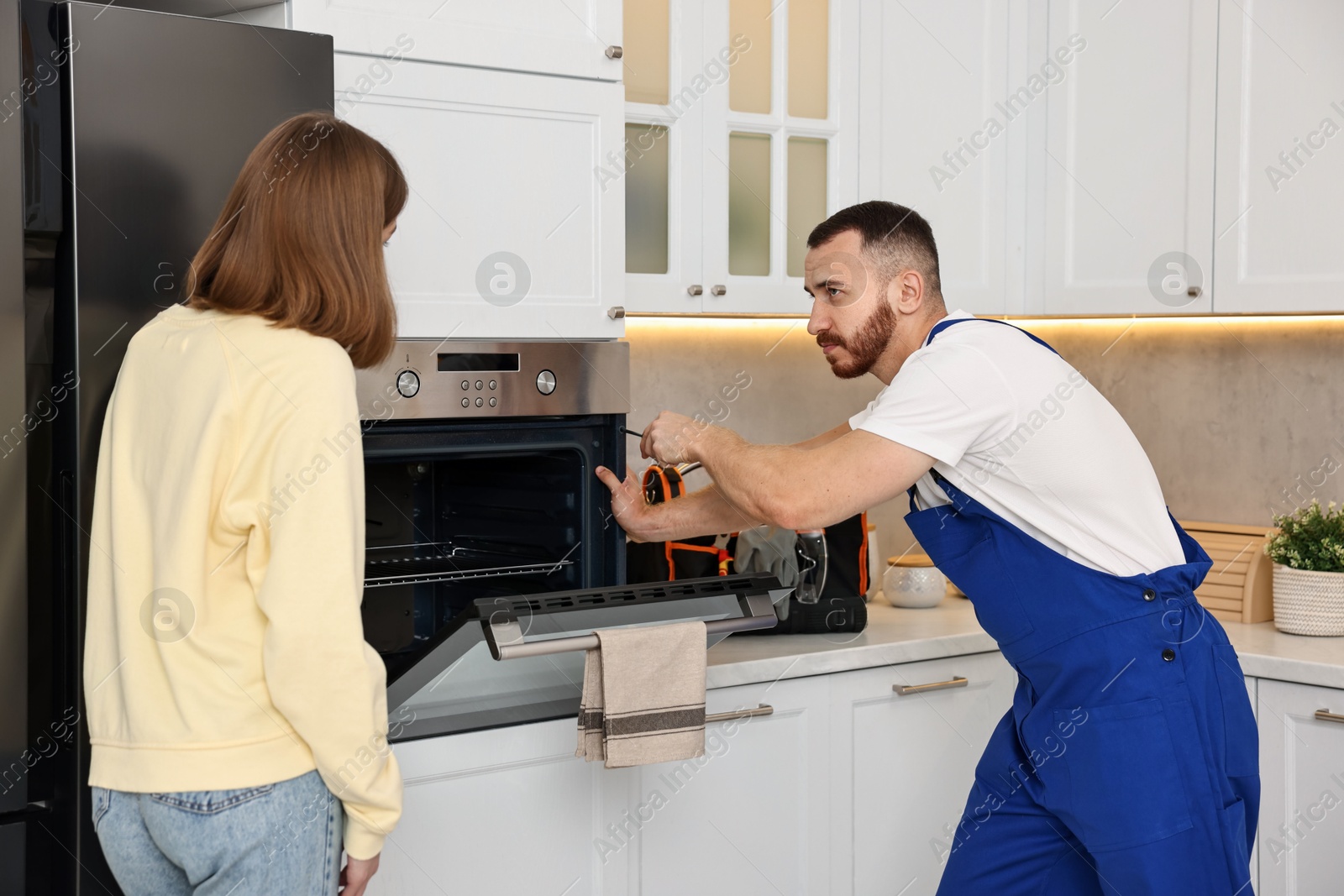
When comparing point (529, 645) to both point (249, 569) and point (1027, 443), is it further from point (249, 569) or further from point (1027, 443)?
point (1027, 443)

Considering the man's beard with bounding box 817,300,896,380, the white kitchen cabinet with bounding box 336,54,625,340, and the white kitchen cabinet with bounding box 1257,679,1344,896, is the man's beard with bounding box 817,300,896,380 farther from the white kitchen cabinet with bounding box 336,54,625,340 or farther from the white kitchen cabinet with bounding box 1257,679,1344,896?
the white kitchen cabinet with bounding box 1257,679,1344,896

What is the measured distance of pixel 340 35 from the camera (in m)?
1.67

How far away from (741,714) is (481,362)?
0.68 m

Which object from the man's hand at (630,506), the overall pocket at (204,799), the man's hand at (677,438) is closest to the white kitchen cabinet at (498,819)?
the man's hand at (630,506)

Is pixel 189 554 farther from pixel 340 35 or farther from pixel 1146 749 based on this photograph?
pixel 1146 749

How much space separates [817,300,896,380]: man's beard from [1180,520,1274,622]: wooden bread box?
103cm

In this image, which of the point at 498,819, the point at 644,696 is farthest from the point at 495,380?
the point at 498,819

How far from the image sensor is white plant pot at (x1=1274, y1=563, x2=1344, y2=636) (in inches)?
88.6

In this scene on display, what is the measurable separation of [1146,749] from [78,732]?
1.21m

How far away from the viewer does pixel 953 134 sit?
8.12 feet

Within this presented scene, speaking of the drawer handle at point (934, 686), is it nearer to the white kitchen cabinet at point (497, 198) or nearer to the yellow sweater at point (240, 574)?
the white kitchen cabinet at point (497, 198)

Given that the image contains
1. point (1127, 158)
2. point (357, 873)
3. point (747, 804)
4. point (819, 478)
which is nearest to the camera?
point (357, 873)

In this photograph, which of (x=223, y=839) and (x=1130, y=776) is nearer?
(x=223, y=839)

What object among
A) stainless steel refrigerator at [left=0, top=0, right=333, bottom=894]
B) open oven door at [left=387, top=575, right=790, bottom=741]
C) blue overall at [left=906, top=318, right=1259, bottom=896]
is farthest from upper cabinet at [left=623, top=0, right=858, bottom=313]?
stainless steel refrigerator at [left=0, top=0, right=333, bottom=894]
